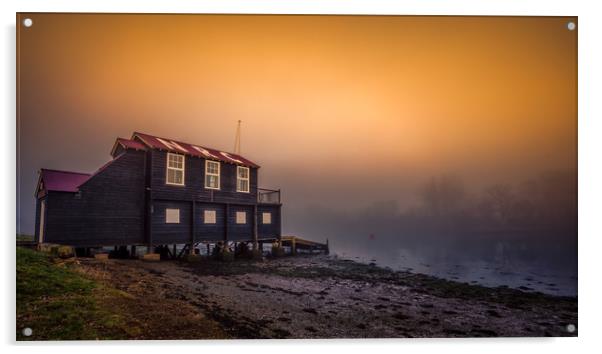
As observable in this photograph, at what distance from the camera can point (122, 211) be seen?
5598 millimetres

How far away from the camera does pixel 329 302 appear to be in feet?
17.2

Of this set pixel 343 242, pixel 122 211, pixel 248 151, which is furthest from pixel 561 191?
pixel 122 211

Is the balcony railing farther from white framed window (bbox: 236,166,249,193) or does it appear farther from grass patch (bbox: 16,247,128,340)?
grass patch (bbox: 16,247,128,340)

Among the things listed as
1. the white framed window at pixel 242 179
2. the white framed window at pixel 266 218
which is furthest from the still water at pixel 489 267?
the white framed window at pixel 242 179

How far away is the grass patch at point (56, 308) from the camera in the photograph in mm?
4363

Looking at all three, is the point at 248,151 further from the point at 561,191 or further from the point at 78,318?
the point at 561,191

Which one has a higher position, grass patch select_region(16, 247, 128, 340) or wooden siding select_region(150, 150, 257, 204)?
wooden siding select_region(150, 150, 257, 204)

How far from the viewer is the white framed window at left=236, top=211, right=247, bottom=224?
7.04m

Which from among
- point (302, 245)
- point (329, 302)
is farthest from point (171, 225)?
point (329, 302)

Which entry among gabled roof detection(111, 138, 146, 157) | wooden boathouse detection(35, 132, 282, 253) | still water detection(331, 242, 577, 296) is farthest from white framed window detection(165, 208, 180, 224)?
still water detection(331, 242, 577, 296)

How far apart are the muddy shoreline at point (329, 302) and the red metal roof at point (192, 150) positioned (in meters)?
1.97

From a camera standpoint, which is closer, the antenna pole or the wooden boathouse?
the wooden boathouse

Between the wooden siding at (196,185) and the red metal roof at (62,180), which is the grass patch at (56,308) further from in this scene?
the wooden siding at (196,185)

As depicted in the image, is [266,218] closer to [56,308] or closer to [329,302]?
[329,302]
